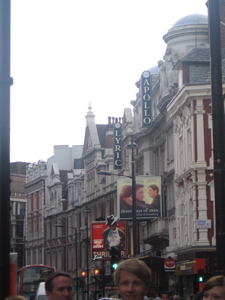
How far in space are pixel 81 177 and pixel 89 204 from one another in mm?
5900

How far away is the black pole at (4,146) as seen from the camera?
6.41 meters

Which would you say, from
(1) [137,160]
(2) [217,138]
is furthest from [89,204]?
(2) [217,138]

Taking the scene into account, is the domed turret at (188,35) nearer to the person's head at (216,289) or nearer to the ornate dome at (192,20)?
the ornate dome at (192,20)

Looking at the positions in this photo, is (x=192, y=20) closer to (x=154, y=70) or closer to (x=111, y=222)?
(x=154, y=70)

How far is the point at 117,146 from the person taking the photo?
208 ft

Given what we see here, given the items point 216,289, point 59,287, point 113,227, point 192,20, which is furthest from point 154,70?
point 216,289

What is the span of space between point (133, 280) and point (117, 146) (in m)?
57.6

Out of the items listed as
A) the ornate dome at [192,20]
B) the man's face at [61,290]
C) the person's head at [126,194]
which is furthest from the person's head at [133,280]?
the ornate dome at [192,20]

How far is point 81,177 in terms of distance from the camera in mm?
86312

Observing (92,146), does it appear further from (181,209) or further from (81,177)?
(181,209)

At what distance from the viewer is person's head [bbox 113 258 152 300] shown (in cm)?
594

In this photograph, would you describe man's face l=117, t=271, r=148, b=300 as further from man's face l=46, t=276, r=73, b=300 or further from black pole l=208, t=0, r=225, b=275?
black pole l=208, t=0, r=225, b=275

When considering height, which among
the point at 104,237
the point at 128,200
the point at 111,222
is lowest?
the point at 104,237

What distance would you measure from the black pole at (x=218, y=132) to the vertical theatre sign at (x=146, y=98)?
4089 cm
